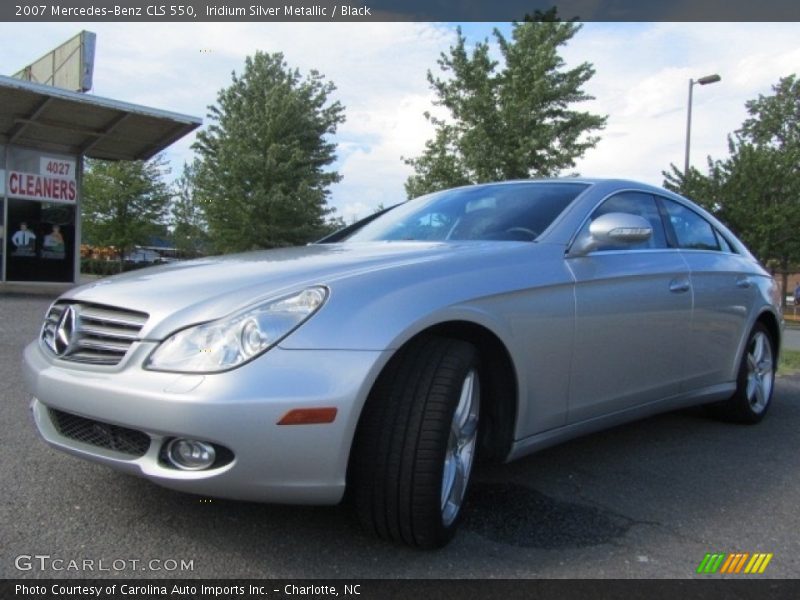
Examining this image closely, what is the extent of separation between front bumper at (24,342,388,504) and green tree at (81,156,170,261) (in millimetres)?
33406

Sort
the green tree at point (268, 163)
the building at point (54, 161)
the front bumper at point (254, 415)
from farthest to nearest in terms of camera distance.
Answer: the green tree at point (268, 163)
the building at point (54, 161)
the front bumper at point (254, 415)

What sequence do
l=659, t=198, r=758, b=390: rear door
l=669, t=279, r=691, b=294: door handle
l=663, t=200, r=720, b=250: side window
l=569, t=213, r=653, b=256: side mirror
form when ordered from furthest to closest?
l=663, t=200, r=720, b=250: side window
l=659, t=198, r=758, b=390: rear door
l=669, t=279, r=691, b=294: door handle
l=569, t=213, r=653, b=256: side mirror

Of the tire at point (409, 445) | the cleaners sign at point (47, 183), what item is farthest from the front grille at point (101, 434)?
the cleaners sign at point (47, 183)

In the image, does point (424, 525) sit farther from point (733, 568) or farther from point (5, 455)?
point (5, 455)

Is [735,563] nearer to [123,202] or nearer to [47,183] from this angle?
[47,183]

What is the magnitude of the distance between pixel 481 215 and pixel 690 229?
61.9 inches

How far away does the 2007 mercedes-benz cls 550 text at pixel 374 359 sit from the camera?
2.22m

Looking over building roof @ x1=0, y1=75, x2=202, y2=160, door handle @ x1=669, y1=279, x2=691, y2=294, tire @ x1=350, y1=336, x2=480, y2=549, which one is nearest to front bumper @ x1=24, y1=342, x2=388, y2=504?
tire @ x1=350, y1=336, x2=480, y2=549

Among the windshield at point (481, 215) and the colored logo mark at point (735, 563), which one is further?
the windshield at point (481, 215)

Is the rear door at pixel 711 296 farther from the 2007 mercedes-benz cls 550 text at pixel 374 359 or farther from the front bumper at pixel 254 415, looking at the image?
the front bumper at pixel 254 415

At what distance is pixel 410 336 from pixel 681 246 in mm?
2438

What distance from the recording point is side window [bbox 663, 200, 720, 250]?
A: 4.25 meters

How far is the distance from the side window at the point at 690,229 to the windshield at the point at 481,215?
2.92 ft
